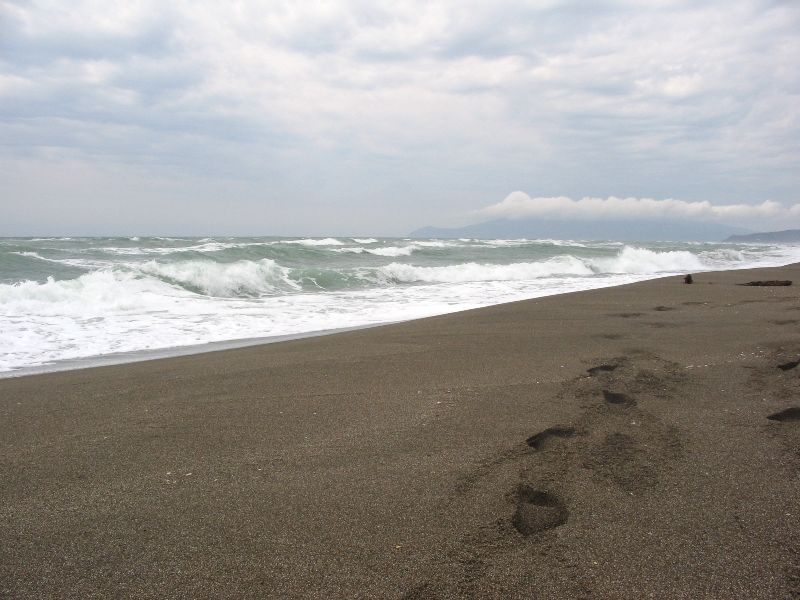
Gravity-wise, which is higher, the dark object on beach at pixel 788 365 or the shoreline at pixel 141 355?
the dark object on beach at pixel 788 365

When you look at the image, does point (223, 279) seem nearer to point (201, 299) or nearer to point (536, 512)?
point (201, 299)

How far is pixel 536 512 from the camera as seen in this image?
226 centimetres

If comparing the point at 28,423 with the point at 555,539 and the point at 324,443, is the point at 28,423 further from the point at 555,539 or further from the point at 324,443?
the point at 555,539

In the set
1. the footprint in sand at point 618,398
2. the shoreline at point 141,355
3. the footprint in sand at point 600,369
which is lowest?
the shoreline at point 141,355

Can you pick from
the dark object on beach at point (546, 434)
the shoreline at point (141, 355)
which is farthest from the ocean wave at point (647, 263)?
the dark object on beach at point (546, 434)

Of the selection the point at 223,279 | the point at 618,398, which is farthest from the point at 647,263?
the point at 618,398

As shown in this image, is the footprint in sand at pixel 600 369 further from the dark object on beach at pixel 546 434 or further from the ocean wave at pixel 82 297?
the ocean wave at pixel 82 297

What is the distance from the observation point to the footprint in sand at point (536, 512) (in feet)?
7.06

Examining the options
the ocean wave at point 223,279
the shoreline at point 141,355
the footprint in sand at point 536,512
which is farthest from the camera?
the ocean wave at point 223,279

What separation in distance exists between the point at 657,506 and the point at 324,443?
67.7 inches

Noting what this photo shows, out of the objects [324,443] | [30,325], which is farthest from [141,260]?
[324,443]

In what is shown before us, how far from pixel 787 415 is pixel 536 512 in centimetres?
206

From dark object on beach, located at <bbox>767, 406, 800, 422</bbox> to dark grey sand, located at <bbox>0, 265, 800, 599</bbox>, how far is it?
0.8 inches

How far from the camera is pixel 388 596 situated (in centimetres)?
179
